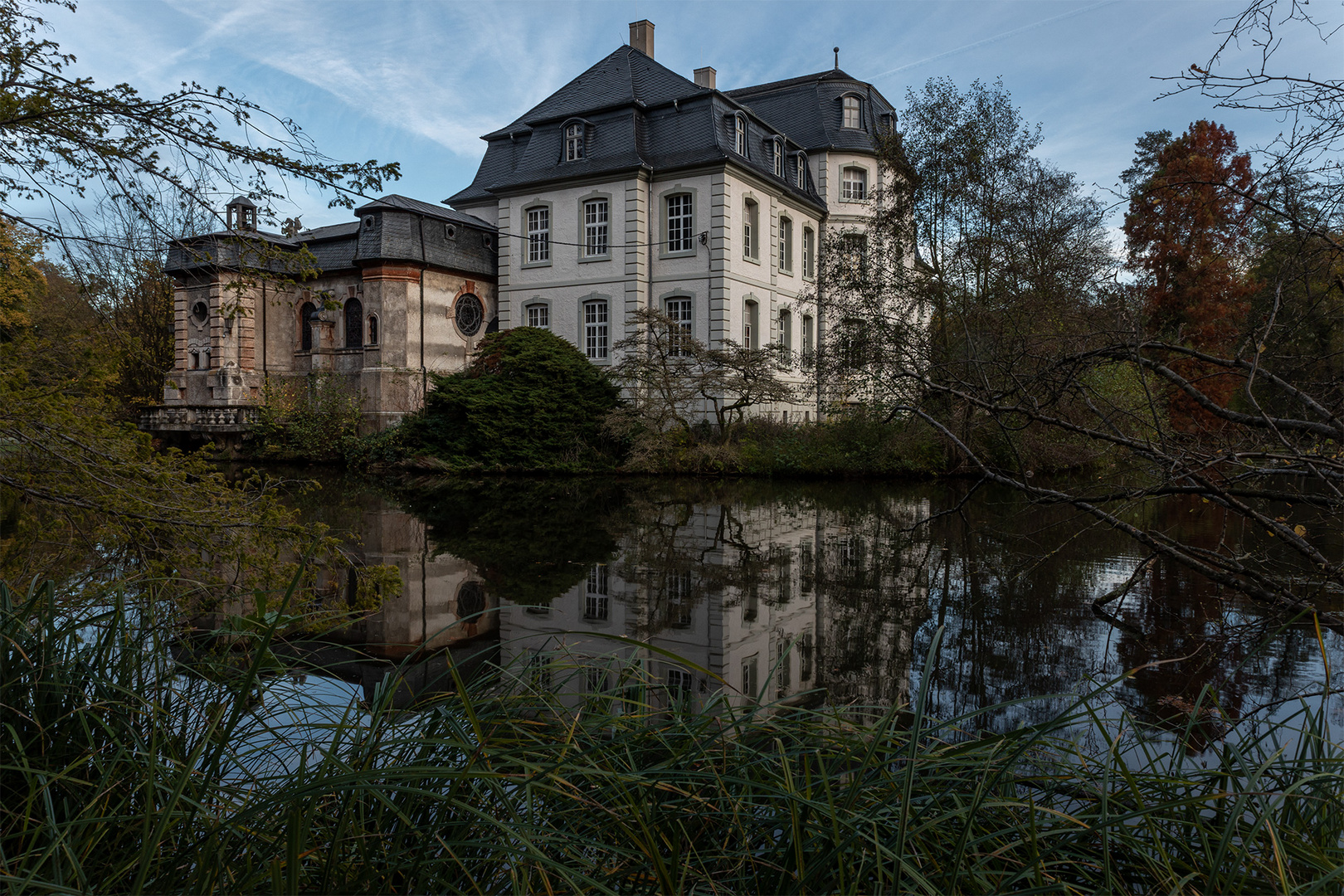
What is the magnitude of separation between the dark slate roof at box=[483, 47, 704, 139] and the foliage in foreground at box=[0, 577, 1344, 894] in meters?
24.0

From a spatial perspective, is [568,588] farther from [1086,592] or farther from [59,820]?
[59,820]

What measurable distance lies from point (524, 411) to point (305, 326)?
10.8 metres

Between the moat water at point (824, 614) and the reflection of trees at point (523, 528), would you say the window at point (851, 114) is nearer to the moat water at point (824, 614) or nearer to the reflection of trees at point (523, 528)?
the reflection of trees at point (523, 528)

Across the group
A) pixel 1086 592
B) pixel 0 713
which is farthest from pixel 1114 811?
Result: pixel 1086 592

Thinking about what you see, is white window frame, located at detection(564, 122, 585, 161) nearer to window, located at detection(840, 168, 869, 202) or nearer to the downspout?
the downspout

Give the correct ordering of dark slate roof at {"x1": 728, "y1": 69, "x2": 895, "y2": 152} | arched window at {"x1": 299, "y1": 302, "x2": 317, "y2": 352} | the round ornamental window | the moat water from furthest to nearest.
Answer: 1. dark slate roof at {"x1": 728, "y1": 69, "x2": 895, "y2": 152}
2. arched window at {"x1": 299, "y1": 302, "x2": 317, "y2": 352}
3. the round ornamental window
4. the moat water

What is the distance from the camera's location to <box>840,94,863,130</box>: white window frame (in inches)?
1111

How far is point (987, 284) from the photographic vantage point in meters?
17.6

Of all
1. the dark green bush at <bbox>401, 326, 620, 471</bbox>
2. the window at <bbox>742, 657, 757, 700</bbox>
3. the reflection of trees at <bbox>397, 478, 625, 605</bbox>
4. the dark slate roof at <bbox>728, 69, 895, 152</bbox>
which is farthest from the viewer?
the dark slate roof at <bbox>728, 69, 895, 152</bbox>

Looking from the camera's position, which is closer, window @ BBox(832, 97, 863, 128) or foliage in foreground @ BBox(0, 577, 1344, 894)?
foliage in foreground @ BBox(0, 577, 1344, 894)

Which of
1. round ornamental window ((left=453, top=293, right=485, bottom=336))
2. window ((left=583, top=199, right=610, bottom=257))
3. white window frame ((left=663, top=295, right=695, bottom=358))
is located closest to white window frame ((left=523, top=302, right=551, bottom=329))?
round ornamental window ((left=453, top=293, right=485, bottom=336))

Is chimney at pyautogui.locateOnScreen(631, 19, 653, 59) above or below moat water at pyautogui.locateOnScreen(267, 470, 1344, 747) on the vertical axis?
above

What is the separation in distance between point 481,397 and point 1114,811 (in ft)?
65.0

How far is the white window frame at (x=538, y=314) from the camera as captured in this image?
2564 centimetres
